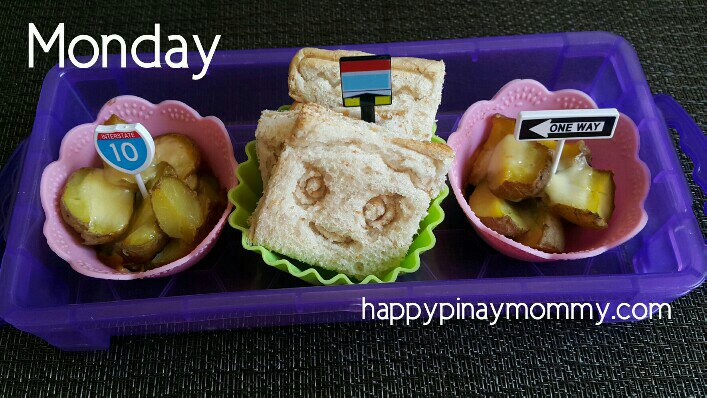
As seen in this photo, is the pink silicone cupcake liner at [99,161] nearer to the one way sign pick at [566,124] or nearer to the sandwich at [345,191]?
the sandwich at [345,191]

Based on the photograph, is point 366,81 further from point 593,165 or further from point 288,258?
point 593,165

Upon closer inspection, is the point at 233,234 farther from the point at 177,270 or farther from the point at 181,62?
the point at 181,62

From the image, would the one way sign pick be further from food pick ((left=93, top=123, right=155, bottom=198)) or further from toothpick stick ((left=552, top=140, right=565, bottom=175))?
food pick ((left=93, top=123, right=155, bottom=198))

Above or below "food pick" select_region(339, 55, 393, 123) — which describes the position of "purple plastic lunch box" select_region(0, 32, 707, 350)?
below

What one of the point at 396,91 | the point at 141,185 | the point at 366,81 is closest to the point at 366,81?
the point at 366,81

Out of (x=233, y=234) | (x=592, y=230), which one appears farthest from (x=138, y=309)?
(x=592, y=230)

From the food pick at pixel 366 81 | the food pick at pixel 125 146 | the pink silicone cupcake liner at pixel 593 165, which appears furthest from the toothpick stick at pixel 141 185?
the pink silicone cupcake liner at pixel 593 165

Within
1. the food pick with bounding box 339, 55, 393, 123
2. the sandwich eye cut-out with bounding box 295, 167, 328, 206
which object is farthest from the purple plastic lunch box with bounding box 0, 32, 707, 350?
the food pick with bounding box 339, 55, 393, 123
